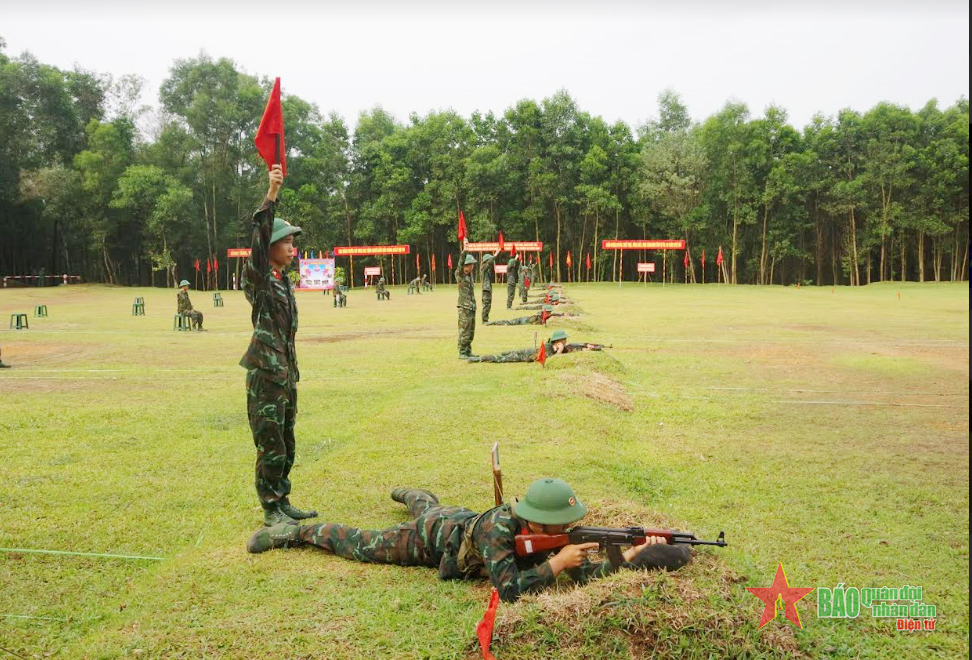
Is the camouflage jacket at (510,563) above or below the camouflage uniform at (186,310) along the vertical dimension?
below

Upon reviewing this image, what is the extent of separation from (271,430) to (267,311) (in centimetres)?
90

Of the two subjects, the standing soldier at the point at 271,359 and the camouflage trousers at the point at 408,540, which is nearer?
the camouflage trousers at the point at 408,540

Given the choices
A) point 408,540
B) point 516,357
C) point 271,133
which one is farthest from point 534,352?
point 408,540

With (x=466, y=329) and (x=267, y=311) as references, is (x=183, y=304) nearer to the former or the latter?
(x=466, y=329)

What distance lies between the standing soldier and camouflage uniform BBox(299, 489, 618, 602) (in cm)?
59

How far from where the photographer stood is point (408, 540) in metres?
4.96

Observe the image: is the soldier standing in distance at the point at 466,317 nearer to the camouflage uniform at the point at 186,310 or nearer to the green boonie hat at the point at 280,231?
the green boonie hat at the point at 280,231

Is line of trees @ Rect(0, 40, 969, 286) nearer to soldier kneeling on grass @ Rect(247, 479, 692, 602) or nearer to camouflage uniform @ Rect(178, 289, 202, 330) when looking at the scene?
camouflage uniform @ Rect(178, 289, 202, 330)

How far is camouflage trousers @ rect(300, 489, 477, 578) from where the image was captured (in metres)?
4.76

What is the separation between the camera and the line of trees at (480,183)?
172ft

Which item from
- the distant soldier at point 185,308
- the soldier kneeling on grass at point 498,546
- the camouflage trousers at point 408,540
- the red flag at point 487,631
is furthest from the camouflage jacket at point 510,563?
the distant soldier at point 185,308

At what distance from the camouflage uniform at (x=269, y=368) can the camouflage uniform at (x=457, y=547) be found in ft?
1.91

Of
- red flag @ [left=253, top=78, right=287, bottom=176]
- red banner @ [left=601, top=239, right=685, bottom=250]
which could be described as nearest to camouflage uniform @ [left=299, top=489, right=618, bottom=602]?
red flag @ [left=253, top=78, right=287, bottom=176]

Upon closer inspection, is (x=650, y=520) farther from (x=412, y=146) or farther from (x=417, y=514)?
(x=412, y=146)
